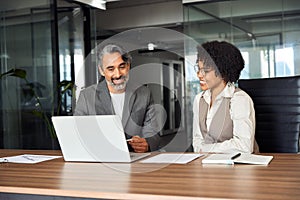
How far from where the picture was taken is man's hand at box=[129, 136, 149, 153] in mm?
2037

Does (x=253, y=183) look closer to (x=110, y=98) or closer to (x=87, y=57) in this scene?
(x=110, y=98)

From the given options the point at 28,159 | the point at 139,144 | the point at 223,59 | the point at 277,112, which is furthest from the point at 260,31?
the point at 28,159

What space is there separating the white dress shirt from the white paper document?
248mm

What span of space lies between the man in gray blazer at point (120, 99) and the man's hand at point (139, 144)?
130 millimetres

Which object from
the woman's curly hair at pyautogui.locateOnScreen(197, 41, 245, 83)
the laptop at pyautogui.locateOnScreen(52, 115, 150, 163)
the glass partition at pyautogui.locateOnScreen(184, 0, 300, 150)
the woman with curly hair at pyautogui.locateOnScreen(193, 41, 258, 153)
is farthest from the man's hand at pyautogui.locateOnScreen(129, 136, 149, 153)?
the glass partition at pyautogui.locateOnScreen(184, 0, 300, 150)

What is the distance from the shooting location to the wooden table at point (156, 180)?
1.13m

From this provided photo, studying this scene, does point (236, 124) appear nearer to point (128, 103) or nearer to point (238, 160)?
point (238, 160)

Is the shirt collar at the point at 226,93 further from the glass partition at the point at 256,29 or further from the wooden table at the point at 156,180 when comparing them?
the glass partition at the point at 256,29

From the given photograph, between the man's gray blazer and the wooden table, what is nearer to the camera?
the wooden table

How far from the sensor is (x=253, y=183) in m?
1.22

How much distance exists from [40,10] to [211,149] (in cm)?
349

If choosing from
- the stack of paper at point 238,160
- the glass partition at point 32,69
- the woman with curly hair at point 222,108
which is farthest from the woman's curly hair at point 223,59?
the glass partition at point 32,69

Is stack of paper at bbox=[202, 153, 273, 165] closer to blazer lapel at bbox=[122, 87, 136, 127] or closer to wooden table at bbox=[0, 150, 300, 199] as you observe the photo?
wooden table at bbox=[0, 150, 300, 199]

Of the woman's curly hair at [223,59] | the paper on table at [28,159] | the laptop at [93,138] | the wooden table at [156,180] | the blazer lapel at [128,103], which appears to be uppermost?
the woman's curly hair at [223,59]
